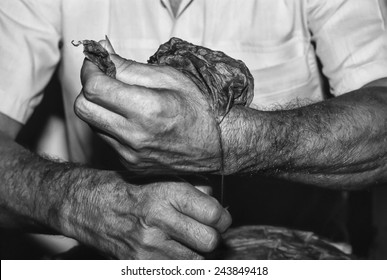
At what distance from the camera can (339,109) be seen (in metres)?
1.36

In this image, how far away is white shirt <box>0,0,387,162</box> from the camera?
1589 millimetres

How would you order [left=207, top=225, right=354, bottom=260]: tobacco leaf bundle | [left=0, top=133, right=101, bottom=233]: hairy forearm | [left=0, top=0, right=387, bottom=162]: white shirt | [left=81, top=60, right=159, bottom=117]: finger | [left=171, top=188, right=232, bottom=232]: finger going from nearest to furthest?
[left=81, top=60, right=159, bottom=117]: finger → [left=171, top=188, right=232, bottom=232]: finger → [left=0, top=133, right=101, bottom=233]: hairy forearm → [left=207, top=225, right=354, bottom=260]: tobacco leaf bundle → [left=0, top=0, right=387, bottom=162]: white shirt

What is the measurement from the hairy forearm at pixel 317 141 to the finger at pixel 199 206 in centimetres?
6

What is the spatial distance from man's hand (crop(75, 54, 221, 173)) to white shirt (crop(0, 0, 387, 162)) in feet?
1.91

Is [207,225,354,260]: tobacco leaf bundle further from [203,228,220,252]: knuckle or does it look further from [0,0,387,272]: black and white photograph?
[203,228,220,252]: knuckle

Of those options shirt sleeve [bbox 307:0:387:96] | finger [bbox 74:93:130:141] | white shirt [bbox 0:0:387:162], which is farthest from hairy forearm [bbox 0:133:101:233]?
shirt sleeve [bbox 307:0:387:96]

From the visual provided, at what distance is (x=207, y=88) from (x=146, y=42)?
61 cm

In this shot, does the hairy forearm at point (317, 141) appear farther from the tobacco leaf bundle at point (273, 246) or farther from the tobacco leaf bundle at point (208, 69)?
the tobacco leaf bundle at point (273, 246)

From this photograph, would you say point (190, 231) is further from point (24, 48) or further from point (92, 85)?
point (24, 48)

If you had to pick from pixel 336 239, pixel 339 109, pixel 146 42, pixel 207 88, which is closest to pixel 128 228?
pixel 207 88

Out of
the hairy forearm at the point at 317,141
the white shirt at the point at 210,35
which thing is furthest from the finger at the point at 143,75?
the white shirt at the point at 210,35

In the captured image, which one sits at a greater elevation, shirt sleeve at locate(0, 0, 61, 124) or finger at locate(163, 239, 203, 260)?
shirt sleeve at locate(0, 0, 61, 124)

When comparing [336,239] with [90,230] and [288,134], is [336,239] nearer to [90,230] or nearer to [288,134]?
[288,134]
